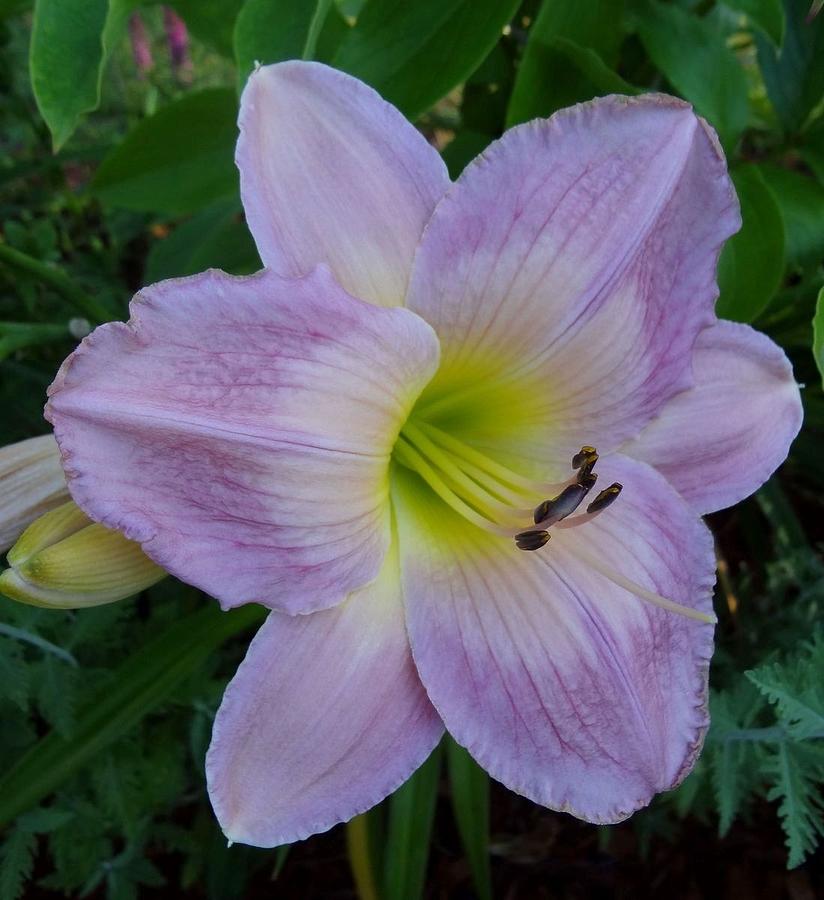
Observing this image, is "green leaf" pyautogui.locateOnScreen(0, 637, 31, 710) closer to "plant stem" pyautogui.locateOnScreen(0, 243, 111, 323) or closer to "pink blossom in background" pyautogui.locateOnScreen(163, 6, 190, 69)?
"plant stem" pyautogui.locateOnScreen(0, 243, 111, 323)

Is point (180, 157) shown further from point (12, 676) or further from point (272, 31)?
point (12, 676)

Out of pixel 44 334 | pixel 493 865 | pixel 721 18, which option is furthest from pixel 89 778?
pixel 721 18

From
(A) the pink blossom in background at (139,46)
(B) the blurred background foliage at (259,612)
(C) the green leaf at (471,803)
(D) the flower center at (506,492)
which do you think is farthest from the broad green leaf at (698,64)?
(A) the pink blossom in background at (139,46)

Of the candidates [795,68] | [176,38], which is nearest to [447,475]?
[795,68]

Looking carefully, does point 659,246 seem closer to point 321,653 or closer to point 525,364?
point 525,364

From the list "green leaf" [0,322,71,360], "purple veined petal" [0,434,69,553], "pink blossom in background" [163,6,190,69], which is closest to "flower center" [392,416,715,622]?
"purple veined petal" [0,434,69,553]

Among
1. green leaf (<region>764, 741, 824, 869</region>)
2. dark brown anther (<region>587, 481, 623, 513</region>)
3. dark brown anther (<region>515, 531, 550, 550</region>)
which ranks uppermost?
dark brown anther (<region>587, 481, 623, 513</region>)

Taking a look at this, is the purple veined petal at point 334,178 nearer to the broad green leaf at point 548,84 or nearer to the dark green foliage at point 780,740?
the broad green leaf at point 548,84
